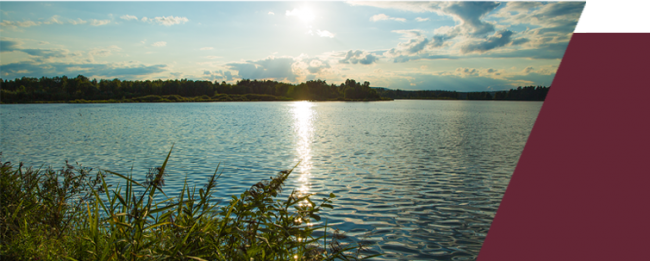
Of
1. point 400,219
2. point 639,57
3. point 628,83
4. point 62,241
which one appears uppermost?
point 639,57

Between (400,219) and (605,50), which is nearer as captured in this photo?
(400,219)

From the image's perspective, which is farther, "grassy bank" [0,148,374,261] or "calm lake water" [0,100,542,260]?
"calm lake water" [0,100,542,260]

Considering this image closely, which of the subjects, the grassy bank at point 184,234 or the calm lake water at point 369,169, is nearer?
the grassy bank at point 184,234

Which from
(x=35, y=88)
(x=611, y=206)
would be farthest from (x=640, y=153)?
(x=35, y=88)

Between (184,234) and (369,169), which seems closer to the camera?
(184,234)

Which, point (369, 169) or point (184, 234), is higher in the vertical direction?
point (184, 234)

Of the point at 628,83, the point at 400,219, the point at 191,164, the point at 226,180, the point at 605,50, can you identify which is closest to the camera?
the point at 400,219

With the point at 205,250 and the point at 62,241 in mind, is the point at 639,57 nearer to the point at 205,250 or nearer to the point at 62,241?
the point at 205,250

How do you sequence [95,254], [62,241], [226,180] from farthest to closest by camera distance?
[226,180] → [62,241] → [95,254]

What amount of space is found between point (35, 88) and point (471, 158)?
187074 mm

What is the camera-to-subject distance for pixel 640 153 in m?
15.3

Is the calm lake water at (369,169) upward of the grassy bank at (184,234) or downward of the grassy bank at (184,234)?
downward

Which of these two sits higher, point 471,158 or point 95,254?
point 95,254

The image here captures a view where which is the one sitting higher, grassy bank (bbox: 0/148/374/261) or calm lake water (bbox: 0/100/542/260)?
grassy bank (bbox: 0/148/374/261)
